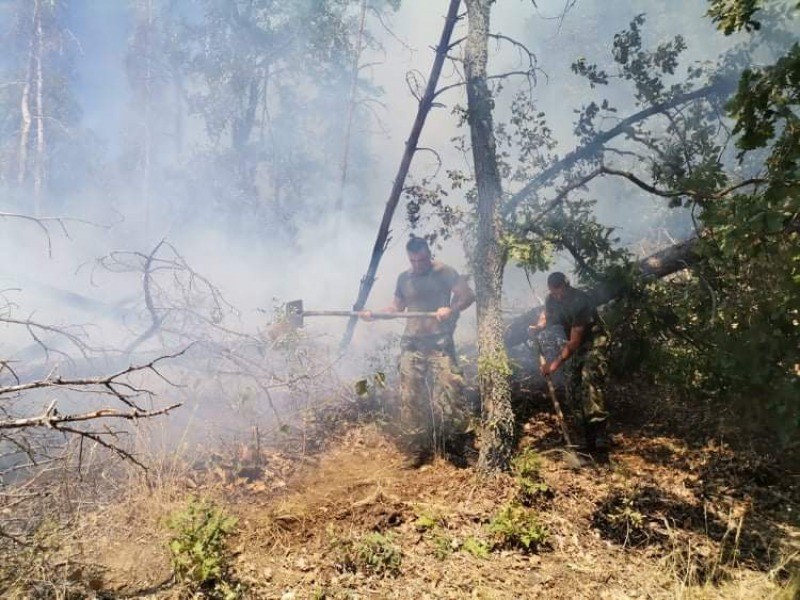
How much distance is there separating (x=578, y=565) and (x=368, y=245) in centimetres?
1755

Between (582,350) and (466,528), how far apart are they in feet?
9.09

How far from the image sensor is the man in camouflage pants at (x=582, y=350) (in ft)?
18.5

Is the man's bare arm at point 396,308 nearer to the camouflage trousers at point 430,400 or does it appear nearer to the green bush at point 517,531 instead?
the camouflage trousers at point 430,400

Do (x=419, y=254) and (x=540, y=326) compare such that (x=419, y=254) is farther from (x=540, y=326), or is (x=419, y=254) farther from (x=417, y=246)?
(x=540, y=326)

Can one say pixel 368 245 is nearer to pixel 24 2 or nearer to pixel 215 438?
pixel 215 438

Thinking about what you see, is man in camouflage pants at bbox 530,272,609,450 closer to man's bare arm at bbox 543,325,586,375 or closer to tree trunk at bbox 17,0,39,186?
man's bare arm at bbox 543,325,586,375

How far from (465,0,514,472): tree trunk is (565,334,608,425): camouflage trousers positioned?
1.15 meters

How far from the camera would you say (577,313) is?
5871 mm

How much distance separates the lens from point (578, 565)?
3.85m

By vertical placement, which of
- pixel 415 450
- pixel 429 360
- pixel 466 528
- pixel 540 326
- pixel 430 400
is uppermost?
pixel 540 326

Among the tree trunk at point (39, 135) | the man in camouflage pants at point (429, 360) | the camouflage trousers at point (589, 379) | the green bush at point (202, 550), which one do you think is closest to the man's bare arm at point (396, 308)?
the man in camouflage pants at point (429, 360)

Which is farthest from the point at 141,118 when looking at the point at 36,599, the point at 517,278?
the point at 36,599

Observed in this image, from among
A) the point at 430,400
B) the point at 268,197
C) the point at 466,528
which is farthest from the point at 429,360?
the point at 268,197

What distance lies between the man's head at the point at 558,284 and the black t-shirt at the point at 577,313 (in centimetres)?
5
